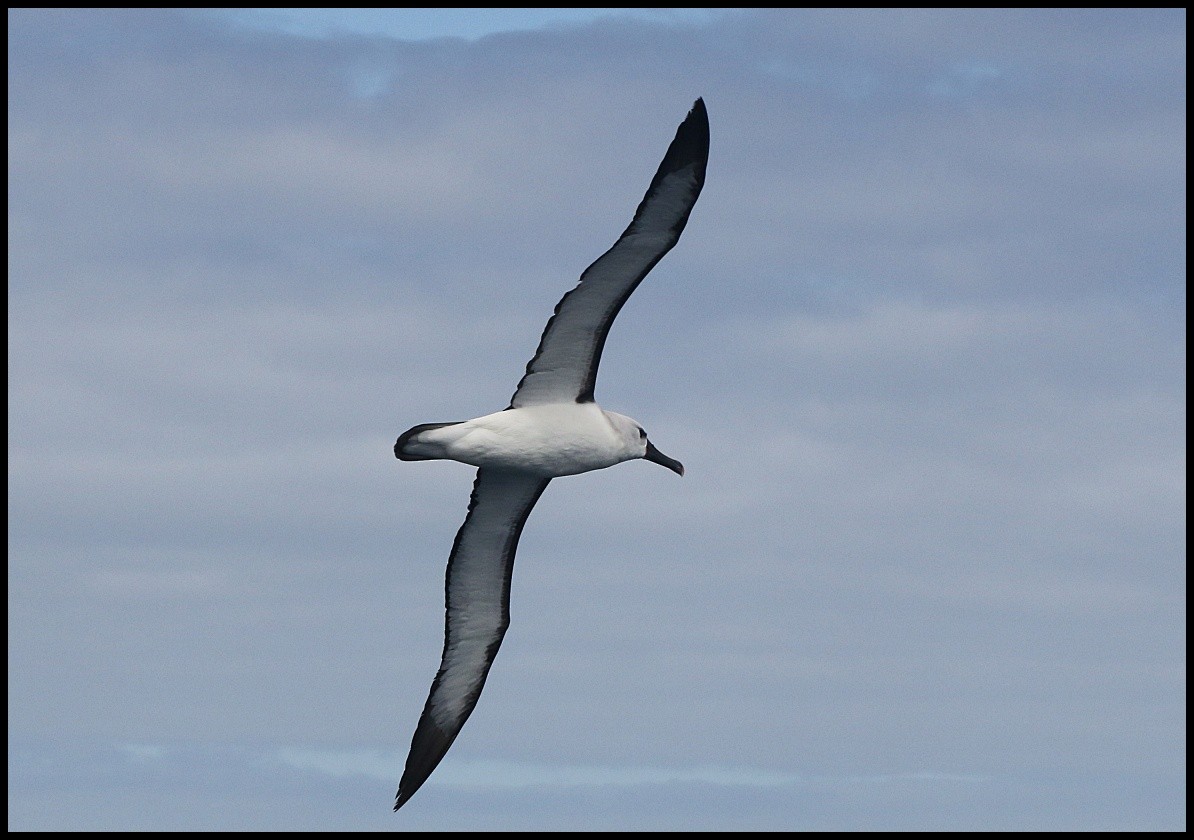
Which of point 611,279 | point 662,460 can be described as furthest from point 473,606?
point 611,279

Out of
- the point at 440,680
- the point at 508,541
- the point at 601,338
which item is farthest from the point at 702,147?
the point at 440,680

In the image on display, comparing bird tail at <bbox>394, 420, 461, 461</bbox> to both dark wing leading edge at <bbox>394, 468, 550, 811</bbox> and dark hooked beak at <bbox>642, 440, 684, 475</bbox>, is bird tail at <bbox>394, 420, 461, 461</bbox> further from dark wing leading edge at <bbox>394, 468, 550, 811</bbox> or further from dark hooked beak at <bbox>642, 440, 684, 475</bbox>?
dark hooked beak at <bbox>642, 440, 684, 475</bbox>

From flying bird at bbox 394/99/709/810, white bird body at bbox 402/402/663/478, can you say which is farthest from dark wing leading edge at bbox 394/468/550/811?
white bird body at bbox 402/402/663/478

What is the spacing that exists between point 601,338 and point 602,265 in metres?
1.22

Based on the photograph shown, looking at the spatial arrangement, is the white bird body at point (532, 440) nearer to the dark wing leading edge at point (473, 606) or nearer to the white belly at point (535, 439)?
the white belly at point (535, 439)

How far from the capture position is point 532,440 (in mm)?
21203

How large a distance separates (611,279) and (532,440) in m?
2.33

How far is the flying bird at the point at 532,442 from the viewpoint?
65.1 ft

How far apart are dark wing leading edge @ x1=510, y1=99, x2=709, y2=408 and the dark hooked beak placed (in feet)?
6.77

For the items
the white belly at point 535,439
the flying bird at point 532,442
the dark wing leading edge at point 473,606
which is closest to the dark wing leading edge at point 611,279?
the flying bird at point 532,442

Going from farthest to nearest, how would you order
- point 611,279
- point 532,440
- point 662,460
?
1. point 662,460
2. point 532,440
3. point 611,279

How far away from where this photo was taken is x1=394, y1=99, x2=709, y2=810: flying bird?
19828 mm

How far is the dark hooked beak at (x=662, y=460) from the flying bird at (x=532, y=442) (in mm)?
14

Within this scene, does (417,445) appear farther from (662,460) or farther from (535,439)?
(662,460)
